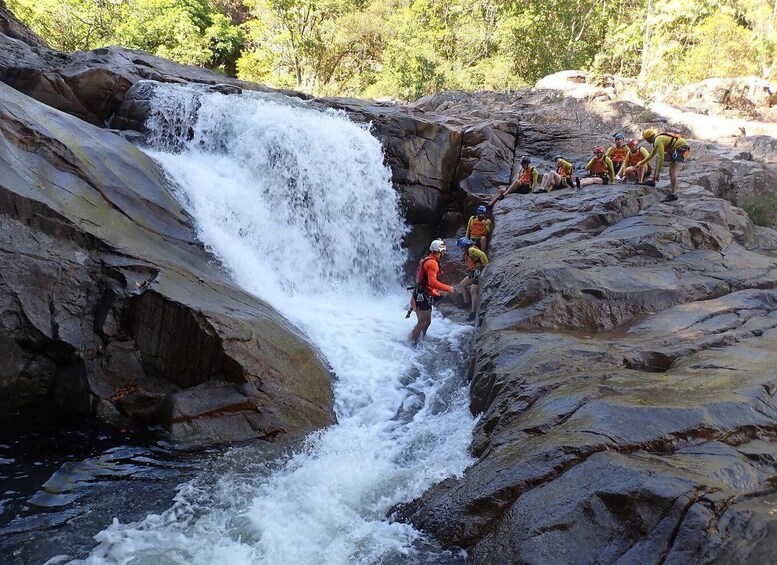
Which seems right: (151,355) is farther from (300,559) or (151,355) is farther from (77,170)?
(300,559)

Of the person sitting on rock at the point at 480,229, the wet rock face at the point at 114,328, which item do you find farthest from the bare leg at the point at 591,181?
the wet rock face at the point at 114,328

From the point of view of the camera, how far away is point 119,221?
284 inches

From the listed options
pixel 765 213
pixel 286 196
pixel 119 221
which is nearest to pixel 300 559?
pixel 119 221

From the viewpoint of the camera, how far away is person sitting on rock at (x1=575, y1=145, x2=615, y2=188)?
458 inches

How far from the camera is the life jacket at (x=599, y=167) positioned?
1191 cm

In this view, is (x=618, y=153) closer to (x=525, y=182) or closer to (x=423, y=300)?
(x=525, y=182)

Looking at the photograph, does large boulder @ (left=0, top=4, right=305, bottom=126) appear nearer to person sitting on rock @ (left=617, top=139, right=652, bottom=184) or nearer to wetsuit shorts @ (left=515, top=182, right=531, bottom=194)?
wetsuit shorts @ (left=515, top=182, right=531, bottom=194)

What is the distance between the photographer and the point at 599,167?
12023 mm

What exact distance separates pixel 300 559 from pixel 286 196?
822 cm

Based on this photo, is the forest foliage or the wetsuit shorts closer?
the wetsuit shorts

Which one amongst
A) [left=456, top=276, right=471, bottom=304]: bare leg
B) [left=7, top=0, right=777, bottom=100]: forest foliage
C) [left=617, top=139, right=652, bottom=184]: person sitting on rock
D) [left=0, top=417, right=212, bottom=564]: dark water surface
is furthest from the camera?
[left=7, top=0, right=777, bottom=100]: forest foliage

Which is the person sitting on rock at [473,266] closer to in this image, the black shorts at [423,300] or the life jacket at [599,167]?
the black shorts at [423,300]

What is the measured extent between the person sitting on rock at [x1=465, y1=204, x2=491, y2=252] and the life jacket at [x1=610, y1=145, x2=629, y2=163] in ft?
11.7

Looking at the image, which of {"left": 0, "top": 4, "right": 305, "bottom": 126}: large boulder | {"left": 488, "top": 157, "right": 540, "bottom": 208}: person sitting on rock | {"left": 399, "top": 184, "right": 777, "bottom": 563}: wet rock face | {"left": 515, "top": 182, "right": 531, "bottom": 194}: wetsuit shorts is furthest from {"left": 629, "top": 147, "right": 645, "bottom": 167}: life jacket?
{"left": 0, "top": 4, "right": 305, "bottom": 126}: large boulder
